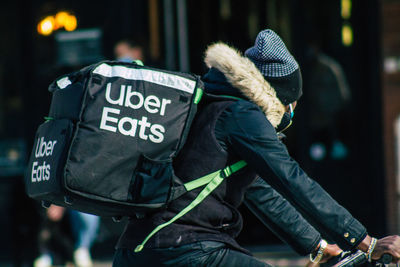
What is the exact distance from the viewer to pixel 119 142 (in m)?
2.52

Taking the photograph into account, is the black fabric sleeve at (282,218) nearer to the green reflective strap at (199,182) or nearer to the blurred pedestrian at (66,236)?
the green reflective strap at (199,182)

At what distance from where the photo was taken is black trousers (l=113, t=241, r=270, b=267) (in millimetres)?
2566

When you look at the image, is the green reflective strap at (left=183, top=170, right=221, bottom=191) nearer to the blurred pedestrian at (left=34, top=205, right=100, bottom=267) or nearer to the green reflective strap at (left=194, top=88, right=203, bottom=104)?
the green reflective strap at (left=194, top=88, right=203, bottom=104)

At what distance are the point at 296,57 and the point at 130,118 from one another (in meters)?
5.19

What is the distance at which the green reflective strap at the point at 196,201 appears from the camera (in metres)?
2.60

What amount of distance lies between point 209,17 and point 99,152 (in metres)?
5.52

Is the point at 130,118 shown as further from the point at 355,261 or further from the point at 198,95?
the point at 355,261

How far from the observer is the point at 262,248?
7.69m

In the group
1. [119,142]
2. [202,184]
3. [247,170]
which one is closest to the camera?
[119,142]

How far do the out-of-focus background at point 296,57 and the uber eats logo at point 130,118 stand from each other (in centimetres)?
488

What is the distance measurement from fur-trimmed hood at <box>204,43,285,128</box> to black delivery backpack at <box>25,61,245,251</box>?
0.47 feet

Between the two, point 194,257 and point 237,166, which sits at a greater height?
point 237,166

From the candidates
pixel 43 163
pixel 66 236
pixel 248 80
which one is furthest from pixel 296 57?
pixel 43 163

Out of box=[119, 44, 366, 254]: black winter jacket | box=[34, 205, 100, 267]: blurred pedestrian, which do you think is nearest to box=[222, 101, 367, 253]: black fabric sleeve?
box=[119, 44, 366, 254]: black winter jacket
